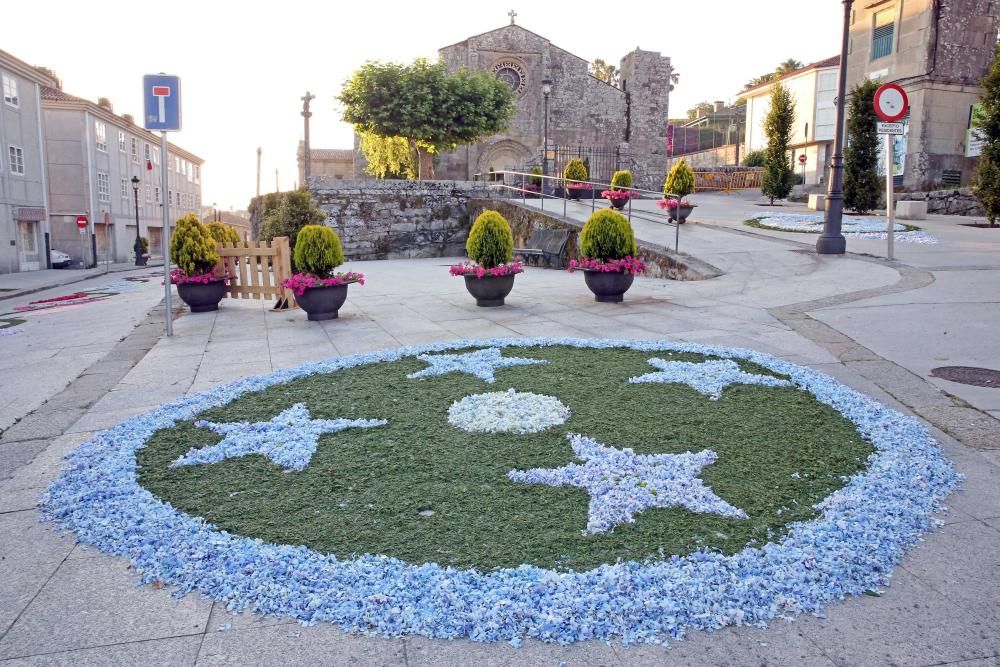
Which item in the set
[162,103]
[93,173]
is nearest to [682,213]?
[162,103]

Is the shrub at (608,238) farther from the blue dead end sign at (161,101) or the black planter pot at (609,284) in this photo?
the blue dead end sign at (161,101)

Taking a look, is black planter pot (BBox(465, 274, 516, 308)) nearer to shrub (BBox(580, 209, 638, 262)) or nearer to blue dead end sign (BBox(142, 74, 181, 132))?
shrub (BBox(580, 209, 638, 262))

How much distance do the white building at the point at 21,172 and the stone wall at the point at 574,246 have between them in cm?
2056

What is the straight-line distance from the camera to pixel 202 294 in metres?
10.1

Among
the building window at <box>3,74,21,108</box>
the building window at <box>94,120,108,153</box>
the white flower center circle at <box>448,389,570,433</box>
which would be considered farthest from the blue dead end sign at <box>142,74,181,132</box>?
the building window at <box>94,120,108,153</box>

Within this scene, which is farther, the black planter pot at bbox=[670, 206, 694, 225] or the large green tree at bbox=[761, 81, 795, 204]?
the large green tree at bbox=[761, 81, 795, 204]

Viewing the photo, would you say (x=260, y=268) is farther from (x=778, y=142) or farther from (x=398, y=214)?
(x=778, y=142)

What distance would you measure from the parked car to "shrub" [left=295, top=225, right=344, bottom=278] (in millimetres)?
30324

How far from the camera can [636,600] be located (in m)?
2.38

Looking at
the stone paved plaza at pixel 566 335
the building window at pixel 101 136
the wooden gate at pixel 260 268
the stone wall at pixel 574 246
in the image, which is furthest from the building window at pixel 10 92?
the wooden gate at pixel 260 268

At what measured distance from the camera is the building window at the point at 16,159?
29125mm

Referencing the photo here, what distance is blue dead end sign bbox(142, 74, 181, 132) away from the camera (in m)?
7.71

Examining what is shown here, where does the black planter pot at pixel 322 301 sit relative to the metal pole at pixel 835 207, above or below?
below

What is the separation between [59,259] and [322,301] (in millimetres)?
31616
